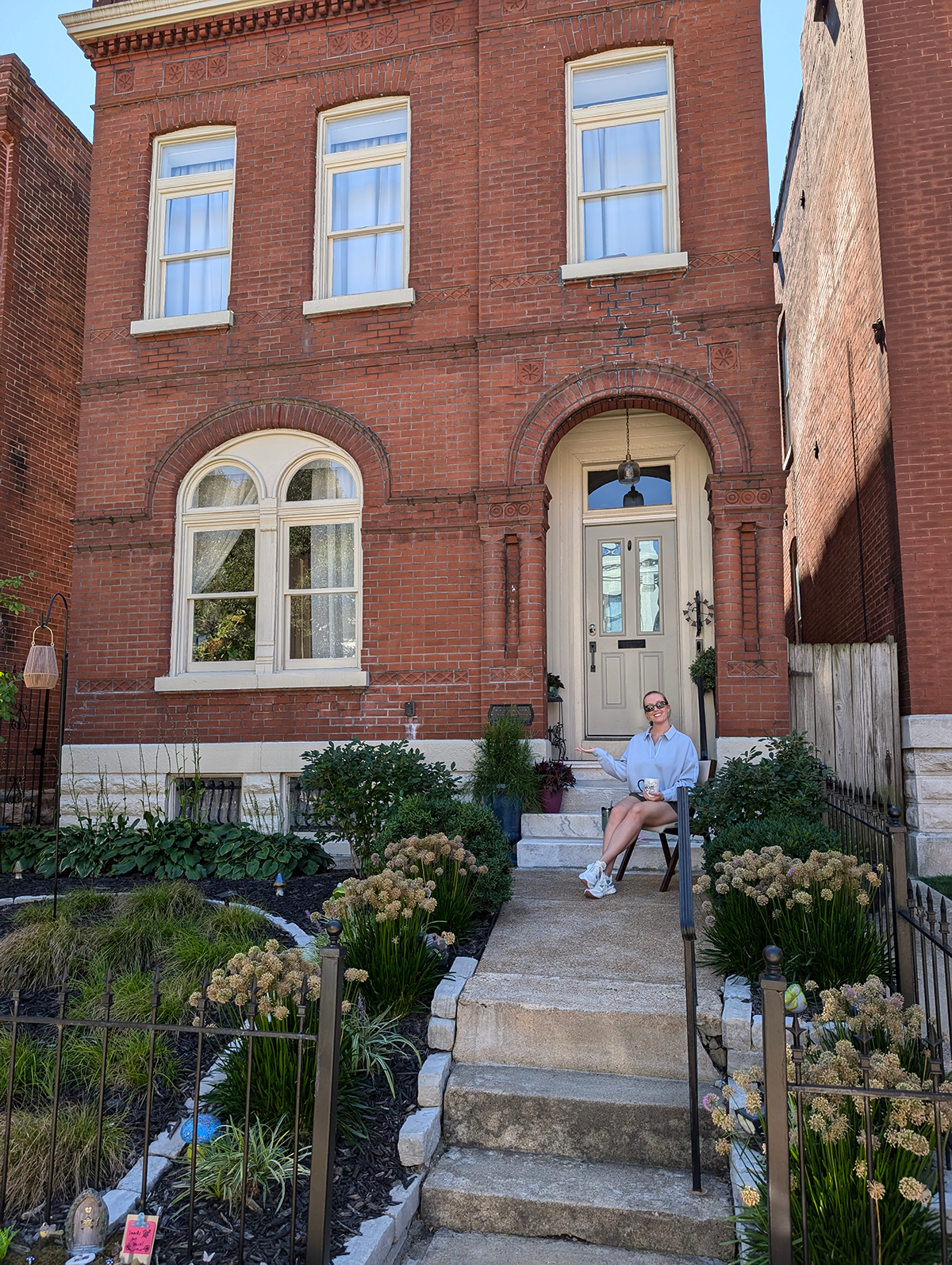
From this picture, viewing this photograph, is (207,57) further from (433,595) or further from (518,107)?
(433,595)

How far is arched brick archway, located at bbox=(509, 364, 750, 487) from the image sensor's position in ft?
29.4

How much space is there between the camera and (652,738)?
7.08m

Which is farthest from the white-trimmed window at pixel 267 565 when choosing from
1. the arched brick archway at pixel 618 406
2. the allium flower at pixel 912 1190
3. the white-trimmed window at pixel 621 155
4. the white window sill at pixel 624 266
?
the allium flower at pixel 912 1190

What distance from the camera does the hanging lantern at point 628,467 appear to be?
9.98 metres

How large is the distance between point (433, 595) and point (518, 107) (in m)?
5.29

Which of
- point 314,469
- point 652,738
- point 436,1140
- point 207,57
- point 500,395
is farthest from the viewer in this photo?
point 207,57

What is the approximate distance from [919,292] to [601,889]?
6318 millimetres

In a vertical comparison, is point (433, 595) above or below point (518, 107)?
below

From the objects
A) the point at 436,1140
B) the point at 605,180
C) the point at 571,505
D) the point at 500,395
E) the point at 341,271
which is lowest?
the point at 436,1140

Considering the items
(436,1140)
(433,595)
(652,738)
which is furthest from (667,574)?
(436,1140)

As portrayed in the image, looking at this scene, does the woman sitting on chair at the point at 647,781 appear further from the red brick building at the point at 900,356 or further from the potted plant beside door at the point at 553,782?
the red brick building at the point at 900,356

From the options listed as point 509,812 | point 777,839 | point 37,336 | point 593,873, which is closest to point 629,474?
point 509,812

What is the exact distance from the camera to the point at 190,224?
1107 cm

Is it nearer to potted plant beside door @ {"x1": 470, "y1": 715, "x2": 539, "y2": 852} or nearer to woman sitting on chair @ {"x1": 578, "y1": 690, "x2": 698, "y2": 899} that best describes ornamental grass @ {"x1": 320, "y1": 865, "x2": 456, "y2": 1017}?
woman sitting on chair @ {"x1": 578, "y1": 690, "x2": 698, "y2": 899}
